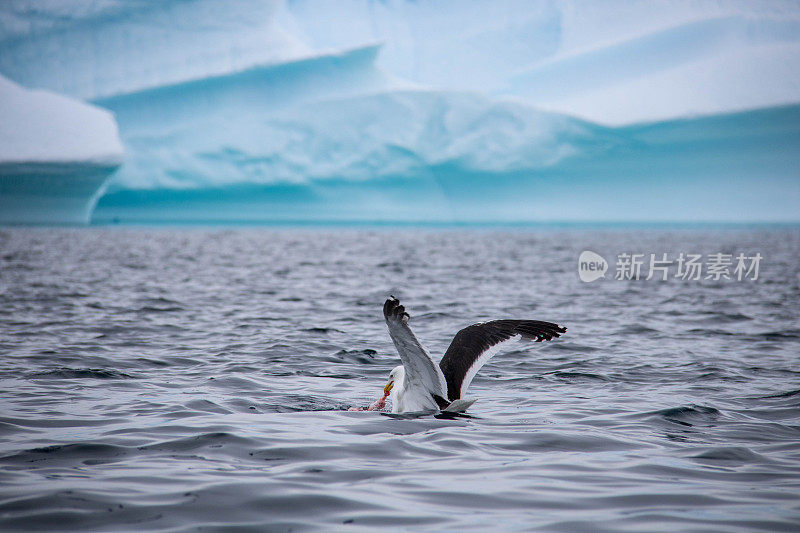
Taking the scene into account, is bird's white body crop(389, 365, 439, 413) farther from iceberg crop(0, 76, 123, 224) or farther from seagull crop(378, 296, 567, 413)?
iceberg crop(0, 76, 123, 224)

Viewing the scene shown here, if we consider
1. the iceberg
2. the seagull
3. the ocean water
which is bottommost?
the ocean water

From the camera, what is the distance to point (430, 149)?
52.2 metres

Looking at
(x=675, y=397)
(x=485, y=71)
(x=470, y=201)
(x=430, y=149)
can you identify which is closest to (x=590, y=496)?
(x=675, y=397)

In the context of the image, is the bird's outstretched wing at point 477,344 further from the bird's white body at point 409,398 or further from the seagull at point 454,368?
the bird's white body at point 409,398

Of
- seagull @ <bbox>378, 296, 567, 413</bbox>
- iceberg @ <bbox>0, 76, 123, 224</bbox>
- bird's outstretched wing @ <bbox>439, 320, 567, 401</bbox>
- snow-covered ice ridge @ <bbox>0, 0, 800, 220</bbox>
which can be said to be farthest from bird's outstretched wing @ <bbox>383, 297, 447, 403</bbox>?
snow-covered ice ridge @ <bbox>0, 0, 800, 220</bbox>

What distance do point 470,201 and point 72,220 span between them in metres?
28.5

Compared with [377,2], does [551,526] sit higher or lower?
lower

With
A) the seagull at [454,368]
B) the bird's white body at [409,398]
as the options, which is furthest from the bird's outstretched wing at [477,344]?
the bird's white body at [409,398]

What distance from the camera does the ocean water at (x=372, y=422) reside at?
11.6 feet

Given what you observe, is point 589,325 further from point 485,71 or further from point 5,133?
point 485,71

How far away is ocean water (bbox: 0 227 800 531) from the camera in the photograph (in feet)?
11.6

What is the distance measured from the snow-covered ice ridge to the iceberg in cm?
659

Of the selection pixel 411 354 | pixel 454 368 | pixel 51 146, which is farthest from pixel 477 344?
pixel 51 146

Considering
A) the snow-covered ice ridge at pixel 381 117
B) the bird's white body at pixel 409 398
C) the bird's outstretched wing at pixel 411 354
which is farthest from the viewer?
the snow-covered ice ridge at pixel 381 117
